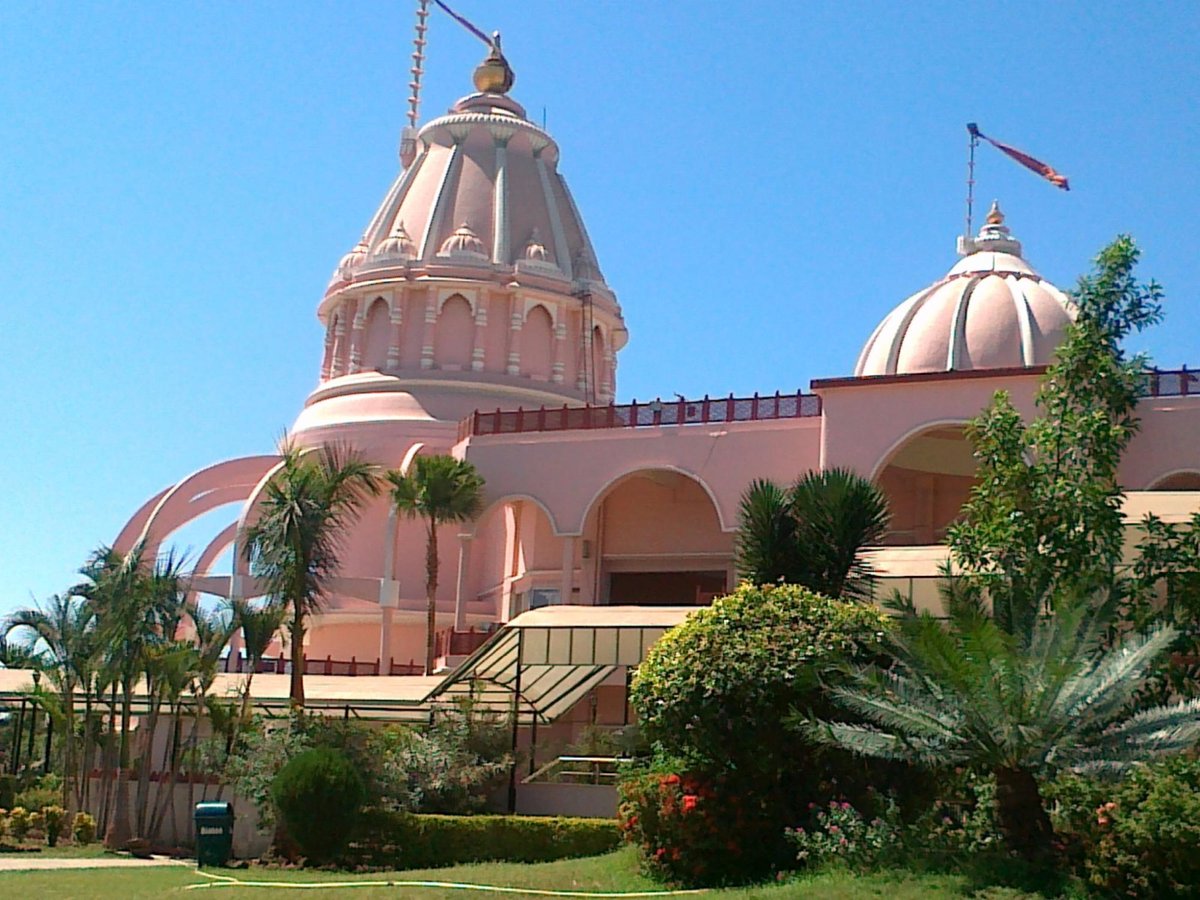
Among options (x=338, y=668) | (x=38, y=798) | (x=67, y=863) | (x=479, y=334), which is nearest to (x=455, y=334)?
(x=479, y=334)

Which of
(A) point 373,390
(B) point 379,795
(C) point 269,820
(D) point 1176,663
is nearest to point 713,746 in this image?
(D) point 1176,663

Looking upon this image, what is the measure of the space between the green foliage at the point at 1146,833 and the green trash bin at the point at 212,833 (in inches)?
476

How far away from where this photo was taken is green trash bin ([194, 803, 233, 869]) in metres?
22.7

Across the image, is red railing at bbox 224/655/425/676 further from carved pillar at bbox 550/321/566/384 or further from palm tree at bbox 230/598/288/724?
carved pillar at bbox 550/321/566/384

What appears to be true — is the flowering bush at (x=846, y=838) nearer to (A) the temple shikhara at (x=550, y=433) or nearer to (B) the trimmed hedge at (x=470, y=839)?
(B) the trimmed hedge at (x=470, y=839)

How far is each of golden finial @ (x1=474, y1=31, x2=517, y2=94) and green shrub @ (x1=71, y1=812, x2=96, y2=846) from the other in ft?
97.1

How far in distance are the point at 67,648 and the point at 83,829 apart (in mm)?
3174

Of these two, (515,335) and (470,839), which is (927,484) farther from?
(470,839)

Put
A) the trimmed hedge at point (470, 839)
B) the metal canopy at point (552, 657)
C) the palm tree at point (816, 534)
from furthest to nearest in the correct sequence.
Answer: the metal canopy at point (552, 657), the trimmed hedge at point (470, 839), the palm tree at point (816, 534)

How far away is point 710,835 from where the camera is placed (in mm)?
17188

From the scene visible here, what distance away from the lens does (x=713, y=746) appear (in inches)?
682

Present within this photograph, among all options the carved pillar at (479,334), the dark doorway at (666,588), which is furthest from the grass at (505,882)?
the carved pillar at (479,334)

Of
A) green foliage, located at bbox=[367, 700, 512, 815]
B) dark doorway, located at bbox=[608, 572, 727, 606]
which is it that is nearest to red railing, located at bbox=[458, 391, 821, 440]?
dark doorway, located at bbox=[608, 572, 727, 606]

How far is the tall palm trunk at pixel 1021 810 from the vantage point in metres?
15.4
